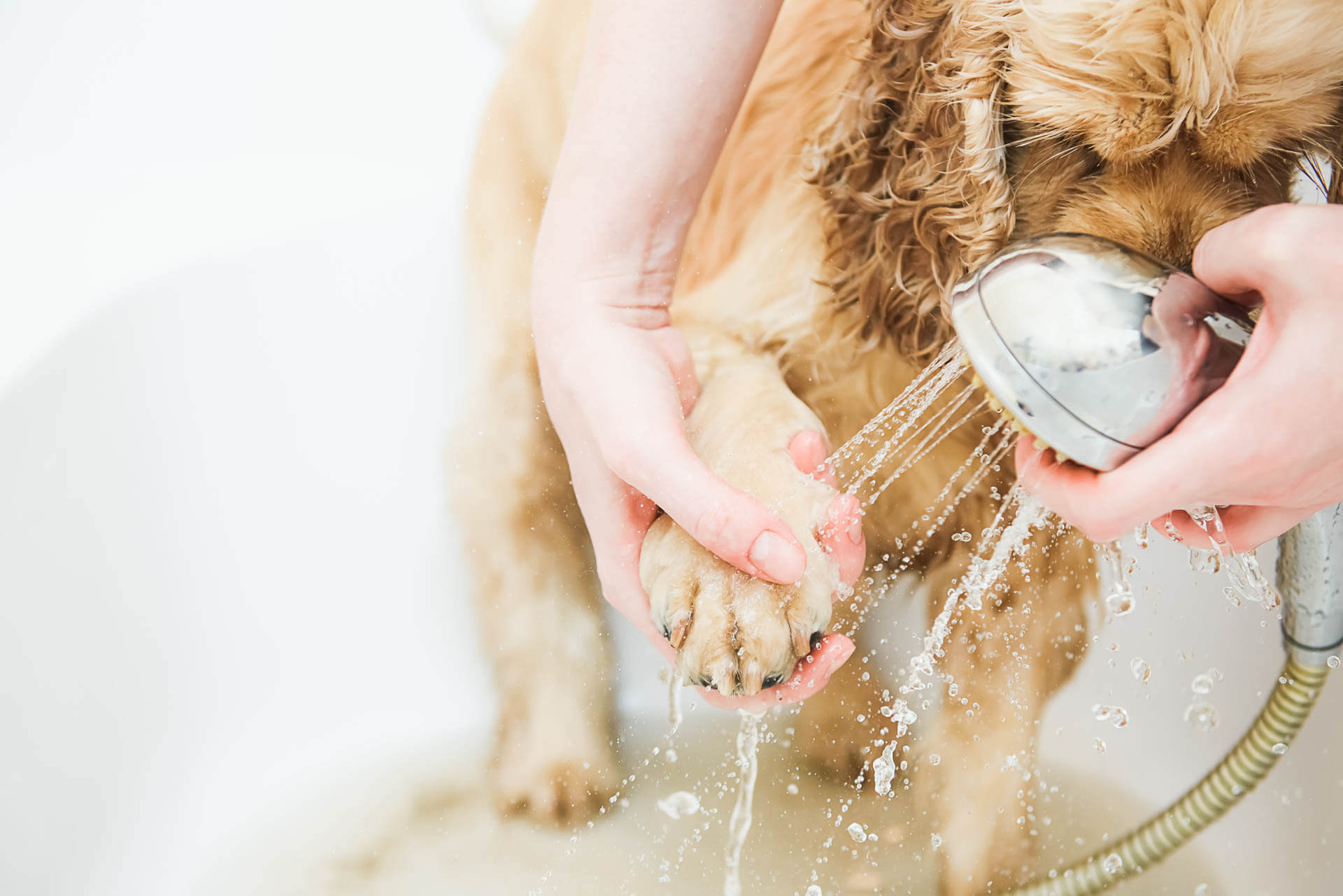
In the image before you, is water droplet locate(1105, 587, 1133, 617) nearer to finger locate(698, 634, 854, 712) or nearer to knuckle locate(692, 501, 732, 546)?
finger locate(698, 634, 854, 712)

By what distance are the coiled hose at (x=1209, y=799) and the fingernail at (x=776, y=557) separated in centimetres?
57

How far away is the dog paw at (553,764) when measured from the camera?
1302mm

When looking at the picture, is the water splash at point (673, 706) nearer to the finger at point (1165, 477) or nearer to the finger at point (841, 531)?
the finger at point (841, 531)

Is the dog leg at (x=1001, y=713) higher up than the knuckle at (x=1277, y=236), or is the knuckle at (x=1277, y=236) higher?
the knuckle at (x=1277, y=236)

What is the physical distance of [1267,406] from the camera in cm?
54

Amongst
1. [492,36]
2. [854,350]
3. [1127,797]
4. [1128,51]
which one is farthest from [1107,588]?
[492,36]

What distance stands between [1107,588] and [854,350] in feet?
1.58

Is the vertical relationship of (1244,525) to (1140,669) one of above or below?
above

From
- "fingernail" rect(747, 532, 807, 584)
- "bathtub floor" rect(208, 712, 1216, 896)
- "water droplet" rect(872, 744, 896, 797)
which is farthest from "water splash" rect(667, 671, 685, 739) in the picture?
"fingernail" rect(747, 532, 807, 584)

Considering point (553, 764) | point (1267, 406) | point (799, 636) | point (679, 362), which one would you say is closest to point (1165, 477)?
point (1267, 406)

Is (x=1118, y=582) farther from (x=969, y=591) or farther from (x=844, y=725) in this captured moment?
(x=844, y=725)

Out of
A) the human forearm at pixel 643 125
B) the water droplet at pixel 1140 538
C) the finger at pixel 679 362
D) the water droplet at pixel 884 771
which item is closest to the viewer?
the human forearm at pixel 643 125

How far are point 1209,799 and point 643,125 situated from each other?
0.94m

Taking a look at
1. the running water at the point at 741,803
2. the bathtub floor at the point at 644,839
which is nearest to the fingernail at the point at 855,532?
the running water at the point at 741,803
